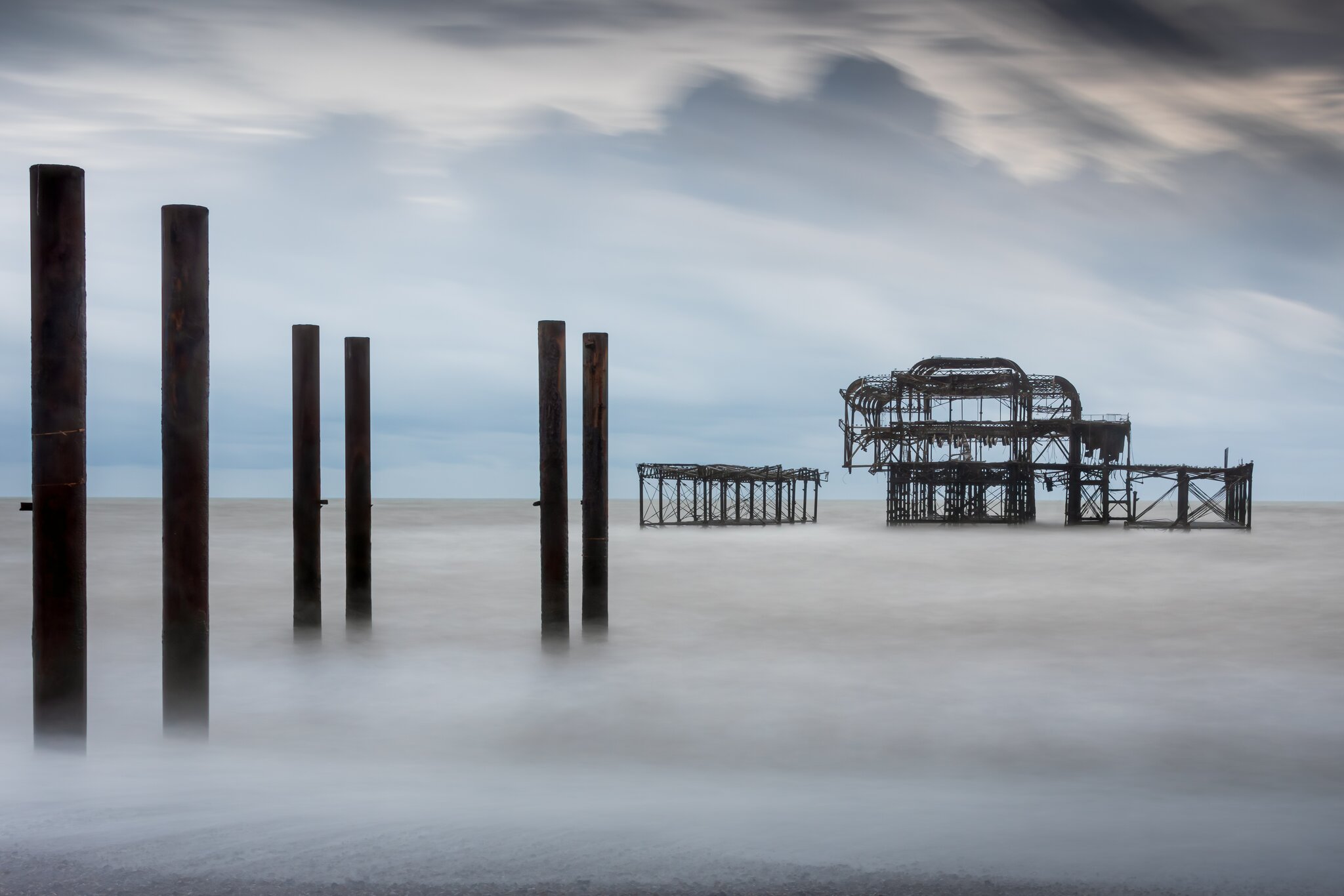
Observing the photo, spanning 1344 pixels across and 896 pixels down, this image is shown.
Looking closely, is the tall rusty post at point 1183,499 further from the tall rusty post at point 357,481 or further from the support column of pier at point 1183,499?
the tall rusty post at point 357,481

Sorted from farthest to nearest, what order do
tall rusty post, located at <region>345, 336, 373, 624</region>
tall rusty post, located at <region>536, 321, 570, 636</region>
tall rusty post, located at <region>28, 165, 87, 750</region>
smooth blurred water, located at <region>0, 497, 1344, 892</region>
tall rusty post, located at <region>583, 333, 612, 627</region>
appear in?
1. tall rusty post, located at <region>345, 336, 373, 624</region>
2. tall rusty post, located at <region>583, 333, 612, 627</region>
3. tall rusty post, located at <region>536, 321, 570, 636</region>
4. tall rusty post, located at <region>28, 165, 87, 750</region>
5. smooth blurred water, located at <region>0, 497, 1344, 892</region>

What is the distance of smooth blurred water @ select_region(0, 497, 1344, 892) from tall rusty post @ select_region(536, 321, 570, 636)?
1.04 meters

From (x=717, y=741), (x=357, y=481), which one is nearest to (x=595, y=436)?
(x=357, y=481)

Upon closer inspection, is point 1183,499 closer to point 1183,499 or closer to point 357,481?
point 1183,499

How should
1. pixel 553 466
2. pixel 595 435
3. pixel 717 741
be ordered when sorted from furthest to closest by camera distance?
pixel 595 435
pixel 553 466
pixel 717 741

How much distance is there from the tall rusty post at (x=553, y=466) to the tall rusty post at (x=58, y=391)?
18.6 feet

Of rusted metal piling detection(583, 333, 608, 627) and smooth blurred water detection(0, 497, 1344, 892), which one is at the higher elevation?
rusted metal piling detection(583, 333, 608, 627)

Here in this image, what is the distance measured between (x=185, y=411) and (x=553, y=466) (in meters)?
5.42

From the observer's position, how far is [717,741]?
1098 centimetres

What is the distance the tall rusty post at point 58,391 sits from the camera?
812cm

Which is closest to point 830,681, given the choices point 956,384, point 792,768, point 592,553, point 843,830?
point 592,553

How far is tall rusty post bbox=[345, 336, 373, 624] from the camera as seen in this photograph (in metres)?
15.3

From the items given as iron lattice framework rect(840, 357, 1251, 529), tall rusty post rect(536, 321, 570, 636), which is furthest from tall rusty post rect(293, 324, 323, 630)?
iron lattice framework rect(840, 357, 1251, 529)

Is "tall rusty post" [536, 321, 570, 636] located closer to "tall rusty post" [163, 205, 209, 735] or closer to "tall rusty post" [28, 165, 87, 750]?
"tall rusty post" [163, 205, 209, 735]
